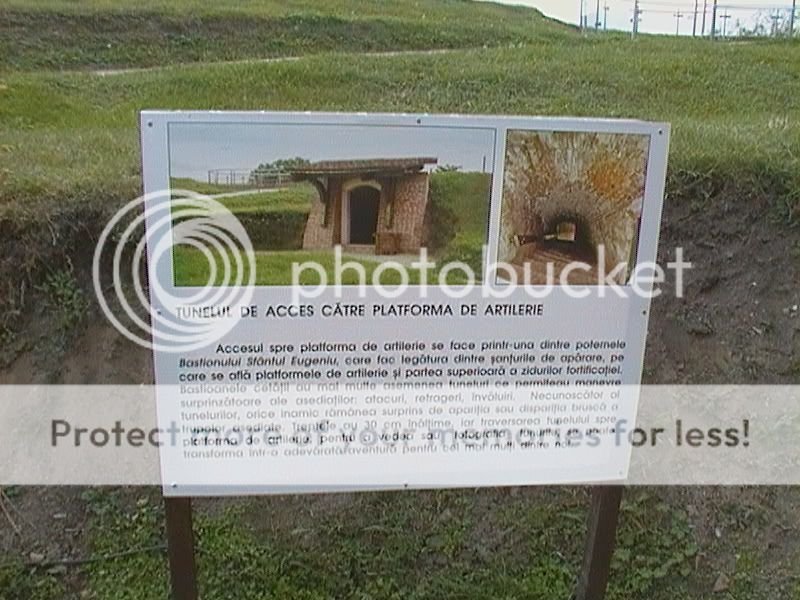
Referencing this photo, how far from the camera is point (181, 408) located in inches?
98.5

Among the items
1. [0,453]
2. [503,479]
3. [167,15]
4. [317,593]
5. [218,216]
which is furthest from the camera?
[167,15]

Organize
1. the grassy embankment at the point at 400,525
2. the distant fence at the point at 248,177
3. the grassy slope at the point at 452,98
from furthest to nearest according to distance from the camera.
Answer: the grassy slope at the point at 452,98 < the grassy embankment at the point at 400,525 < the distant fence at the point at 248,177

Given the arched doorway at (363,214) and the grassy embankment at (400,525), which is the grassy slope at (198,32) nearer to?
the grassy embankment at (400,525)

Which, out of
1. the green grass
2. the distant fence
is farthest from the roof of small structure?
the green grass

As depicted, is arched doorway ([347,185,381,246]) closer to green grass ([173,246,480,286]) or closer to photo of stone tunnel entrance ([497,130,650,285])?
green grass ([173,246,480,286])

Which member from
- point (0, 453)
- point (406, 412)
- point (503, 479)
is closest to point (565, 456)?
point (503, 479)

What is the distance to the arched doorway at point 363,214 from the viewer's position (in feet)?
7.80

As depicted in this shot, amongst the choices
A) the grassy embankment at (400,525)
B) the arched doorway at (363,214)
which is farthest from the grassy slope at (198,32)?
the arched doorway at (363,214)

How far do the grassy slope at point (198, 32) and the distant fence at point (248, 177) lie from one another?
8520 millimetres

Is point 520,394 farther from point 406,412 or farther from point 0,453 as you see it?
point 0,453

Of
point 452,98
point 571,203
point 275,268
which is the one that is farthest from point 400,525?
point 452,98

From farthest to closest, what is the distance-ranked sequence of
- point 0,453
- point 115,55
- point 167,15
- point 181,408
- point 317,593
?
point 167,15 → point 115,55 → point 0,453 → point 317,593 → point 181,408

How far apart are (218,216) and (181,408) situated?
22.9 inches

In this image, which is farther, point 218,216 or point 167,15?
point 167,15
